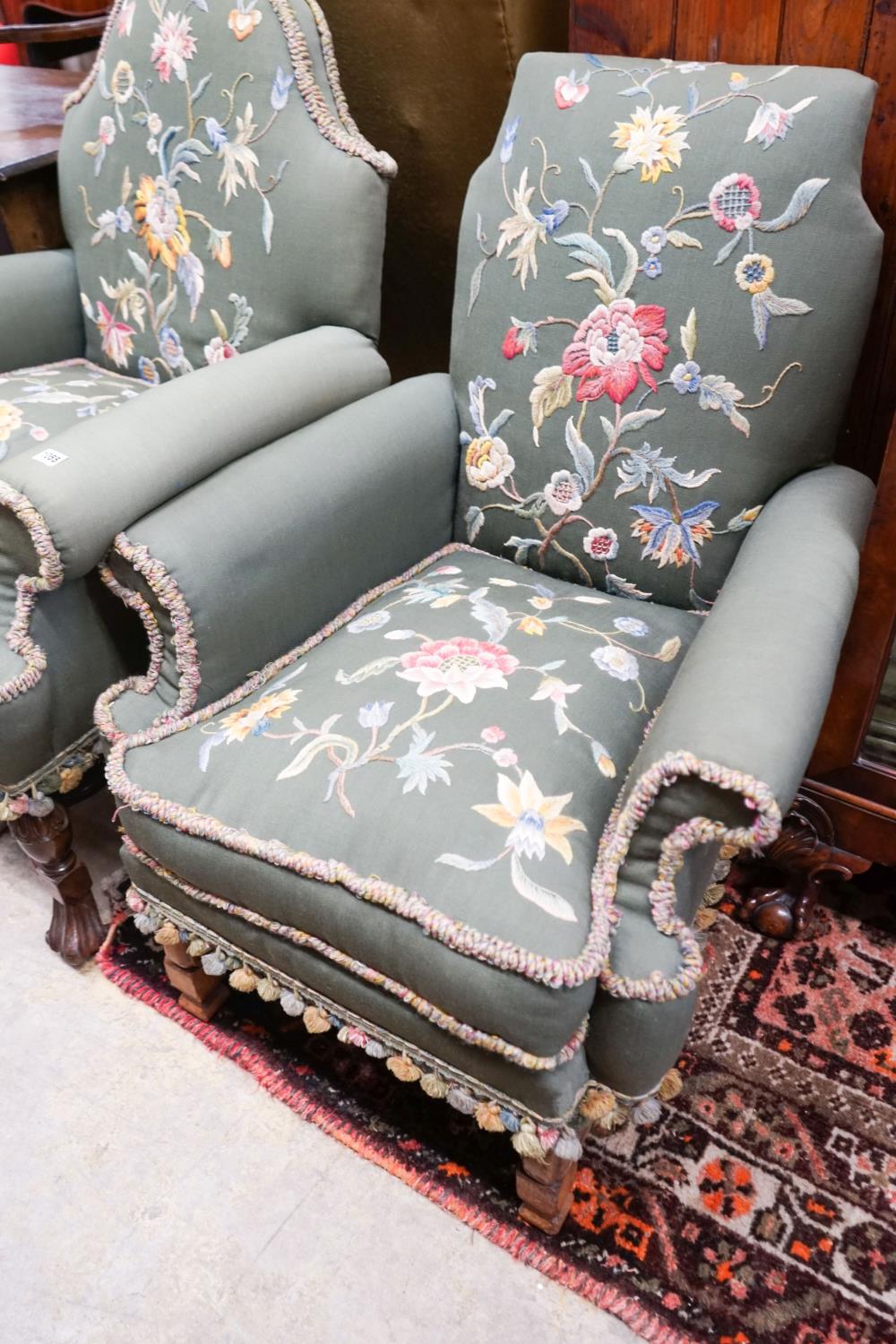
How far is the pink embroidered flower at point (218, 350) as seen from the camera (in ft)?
4.69

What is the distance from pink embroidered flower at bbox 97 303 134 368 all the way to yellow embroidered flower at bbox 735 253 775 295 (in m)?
0.98

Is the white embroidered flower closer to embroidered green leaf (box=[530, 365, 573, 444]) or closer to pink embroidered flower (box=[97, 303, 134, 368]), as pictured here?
embroidered green leaf (box=[530, 365, 573, 444])

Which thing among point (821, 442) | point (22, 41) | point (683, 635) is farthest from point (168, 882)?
point (22, 41)

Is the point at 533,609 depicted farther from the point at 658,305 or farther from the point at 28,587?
the point at 28,587

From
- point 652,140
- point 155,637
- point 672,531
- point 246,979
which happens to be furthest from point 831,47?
point 246,979

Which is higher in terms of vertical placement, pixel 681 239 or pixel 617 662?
pixel 681 239

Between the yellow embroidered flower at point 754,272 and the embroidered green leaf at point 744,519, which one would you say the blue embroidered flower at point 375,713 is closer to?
the embroidered green leaf at point 744,519

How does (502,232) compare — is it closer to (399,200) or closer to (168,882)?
(399,200)

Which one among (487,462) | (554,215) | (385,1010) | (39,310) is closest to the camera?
(385,1010)

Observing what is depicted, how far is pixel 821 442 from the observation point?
108 centimetres

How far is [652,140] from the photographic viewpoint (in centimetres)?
108

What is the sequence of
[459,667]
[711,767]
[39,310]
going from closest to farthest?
[711,767] → [459,667] → [39,310]

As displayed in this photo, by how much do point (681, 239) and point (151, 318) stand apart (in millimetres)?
863

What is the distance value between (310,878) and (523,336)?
721 millimetres
